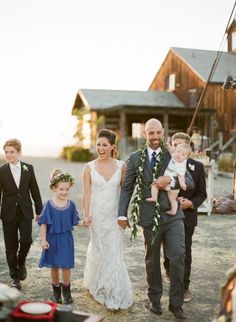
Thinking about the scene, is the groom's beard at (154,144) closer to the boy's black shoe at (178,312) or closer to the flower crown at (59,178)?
the flower crown at (59,178)

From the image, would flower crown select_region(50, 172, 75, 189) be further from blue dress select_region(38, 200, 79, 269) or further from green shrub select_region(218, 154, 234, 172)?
green shrub select_region(218, 154, 234, 172)

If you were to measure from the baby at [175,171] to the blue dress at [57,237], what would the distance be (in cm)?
108

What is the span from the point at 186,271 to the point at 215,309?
0.55 metres

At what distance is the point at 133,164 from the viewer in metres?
5.14

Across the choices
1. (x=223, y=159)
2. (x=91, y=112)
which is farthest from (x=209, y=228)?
(x=91, y=112)

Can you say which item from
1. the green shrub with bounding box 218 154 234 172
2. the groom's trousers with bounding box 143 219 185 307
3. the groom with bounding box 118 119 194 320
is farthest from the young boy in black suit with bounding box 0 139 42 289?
the green shrub with bounding box 218 154 234 172

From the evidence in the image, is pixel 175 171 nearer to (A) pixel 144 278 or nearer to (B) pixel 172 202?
(B) pixel 172 202

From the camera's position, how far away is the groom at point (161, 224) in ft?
16.2

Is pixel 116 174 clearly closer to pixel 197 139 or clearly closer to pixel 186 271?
pixel 186 271

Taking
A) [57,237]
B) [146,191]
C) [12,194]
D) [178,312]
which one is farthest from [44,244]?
[178,312]

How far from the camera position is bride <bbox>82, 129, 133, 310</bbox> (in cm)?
532

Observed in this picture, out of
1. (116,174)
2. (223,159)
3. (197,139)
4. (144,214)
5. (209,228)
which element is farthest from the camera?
(223,159)

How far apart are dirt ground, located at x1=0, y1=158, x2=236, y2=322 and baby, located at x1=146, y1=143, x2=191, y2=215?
4.05 ft

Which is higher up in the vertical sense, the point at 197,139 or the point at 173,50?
the point at 173,50
